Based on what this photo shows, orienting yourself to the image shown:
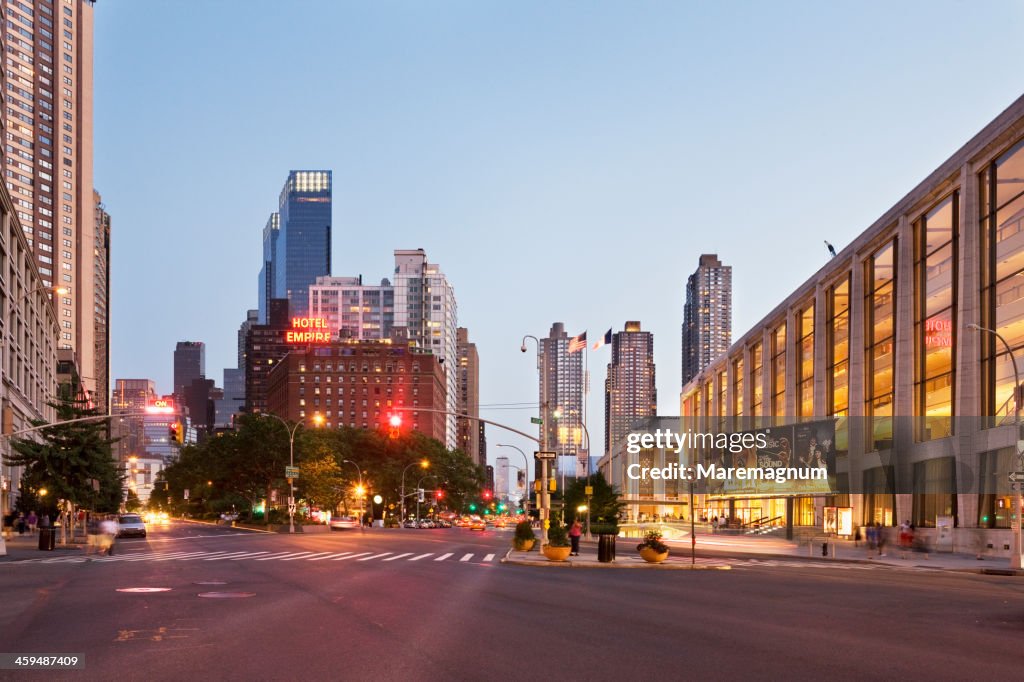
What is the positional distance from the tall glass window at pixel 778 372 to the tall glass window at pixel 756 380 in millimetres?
5904

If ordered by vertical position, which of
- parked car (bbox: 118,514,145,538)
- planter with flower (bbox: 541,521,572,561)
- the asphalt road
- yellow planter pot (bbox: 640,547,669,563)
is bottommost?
parked car (bbox: 118,514,145,538)

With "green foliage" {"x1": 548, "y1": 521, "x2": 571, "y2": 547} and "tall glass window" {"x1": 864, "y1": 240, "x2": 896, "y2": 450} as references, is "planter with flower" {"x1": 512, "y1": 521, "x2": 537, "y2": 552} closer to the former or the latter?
"green foliage" {"x1": 548, "y1": 521, "x2": 571, "y2": 547}

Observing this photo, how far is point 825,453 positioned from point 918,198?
80.4 feet

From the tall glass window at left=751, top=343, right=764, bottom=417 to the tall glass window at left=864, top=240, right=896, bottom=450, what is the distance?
3179 centimetres

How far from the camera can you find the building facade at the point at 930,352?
2156 inches

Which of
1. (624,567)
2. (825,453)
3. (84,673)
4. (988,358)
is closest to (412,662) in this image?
(84,673)

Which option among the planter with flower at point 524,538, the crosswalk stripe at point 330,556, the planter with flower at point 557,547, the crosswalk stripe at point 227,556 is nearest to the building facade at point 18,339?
the crosswalk stripe at point 227,556

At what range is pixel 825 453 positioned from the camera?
266 ft

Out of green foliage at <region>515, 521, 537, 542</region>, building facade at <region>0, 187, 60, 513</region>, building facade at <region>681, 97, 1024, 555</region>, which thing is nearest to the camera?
green foliage at <region>515, 521, 537, 542</region>

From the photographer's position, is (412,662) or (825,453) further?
(825,453)

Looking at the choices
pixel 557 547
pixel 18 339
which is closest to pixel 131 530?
pixel 18 339

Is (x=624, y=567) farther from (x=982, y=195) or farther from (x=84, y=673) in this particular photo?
(x=982, y=195)

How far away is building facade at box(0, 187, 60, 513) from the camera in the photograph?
2822 inches

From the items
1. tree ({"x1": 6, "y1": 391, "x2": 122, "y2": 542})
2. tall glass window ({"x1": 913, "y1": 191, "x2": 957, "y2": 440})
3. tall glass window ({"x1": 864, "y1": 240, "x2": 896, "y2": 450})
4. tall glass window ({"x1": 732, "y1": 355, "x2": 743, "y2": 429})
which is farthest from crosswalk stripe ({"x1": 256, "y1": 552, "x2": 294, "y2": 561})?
tall glass window ({"x1": 732, "y1": 355, "x2": 743, "y2": 429})
